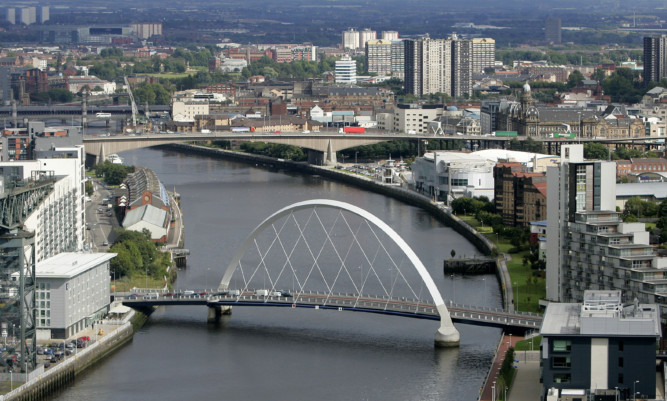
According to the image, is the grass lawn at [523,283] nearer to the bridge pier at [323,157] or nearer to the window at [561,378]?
the window at [561,378]

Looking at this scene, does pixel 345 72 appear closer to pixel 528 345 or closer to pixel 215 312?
pixel 215 312

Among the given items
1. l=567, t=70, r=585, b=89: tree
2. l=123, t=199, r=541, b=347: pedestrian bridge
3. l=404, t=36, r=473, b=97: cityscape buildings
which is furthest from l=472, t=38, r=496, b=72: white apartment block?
l=123, t=199, r=541, b=347: pedestrian bridge

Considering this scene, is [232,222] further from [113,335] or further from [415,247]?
[113,335]

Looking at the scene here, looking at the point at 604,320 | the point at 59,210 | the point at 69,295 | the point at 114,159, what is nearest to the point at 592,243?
the point at 604,320

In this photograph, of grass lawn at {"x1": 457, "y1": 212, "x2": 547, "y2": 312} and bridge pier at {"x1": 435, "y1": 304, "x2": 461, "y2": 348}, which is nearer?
bridge pier at {"x1": 435, "y1": 304, "x2": 461, "y2": 348}

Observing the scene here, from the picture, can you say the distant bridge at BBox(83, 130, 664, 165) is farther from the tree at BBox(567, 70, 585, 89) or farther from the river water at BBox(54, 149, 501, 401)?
the tree at BBox(567, 70, 585, 89)

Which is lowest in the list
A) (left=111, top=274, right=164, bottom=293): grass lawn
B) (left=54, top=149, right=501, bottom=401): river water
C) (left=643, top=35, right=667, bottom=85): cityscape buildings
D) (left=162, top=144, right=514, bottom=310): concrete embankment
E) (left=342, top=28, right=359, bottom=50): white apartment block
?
(left=54, top=149, right=501, bottom=401): river water
